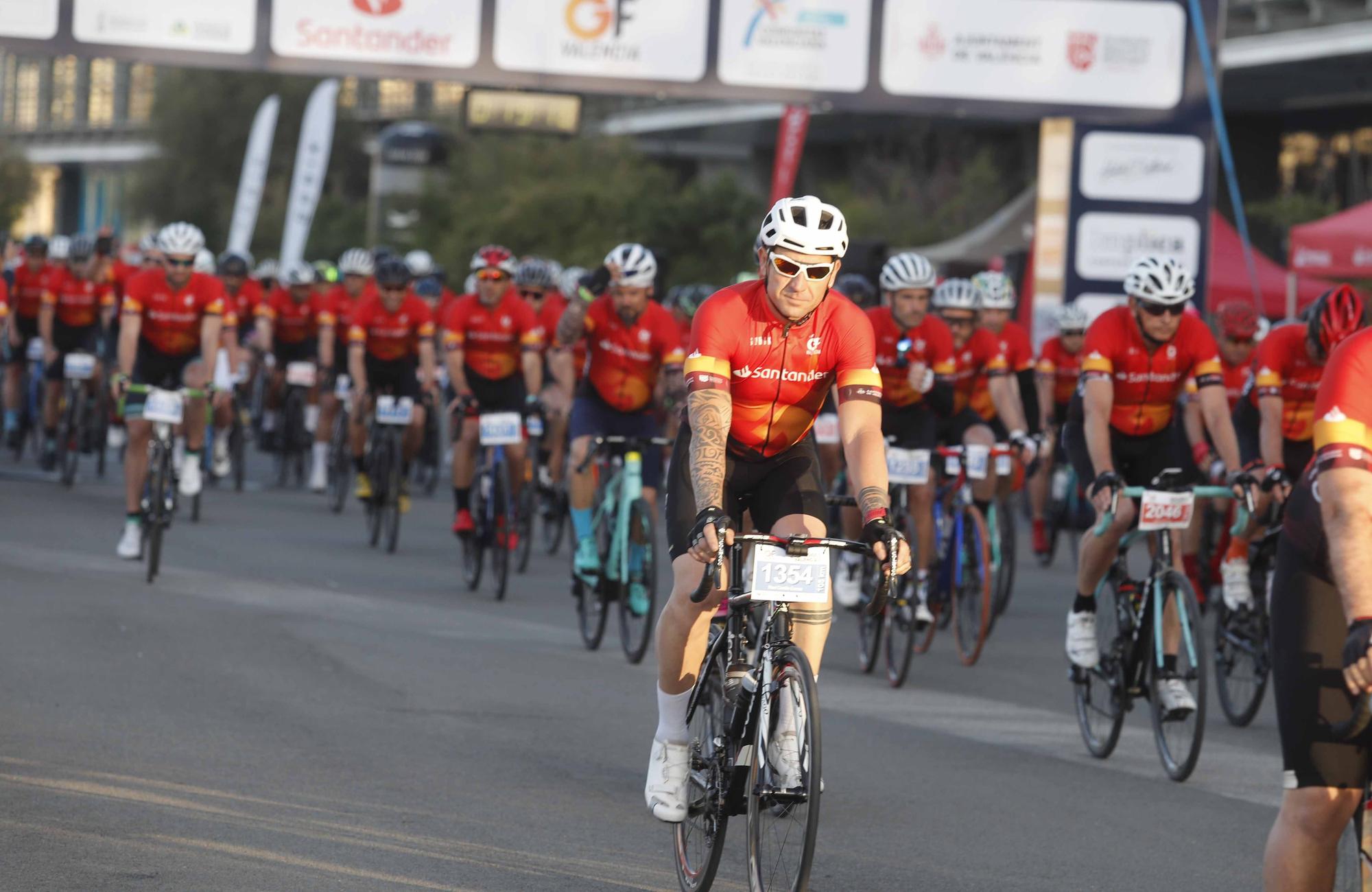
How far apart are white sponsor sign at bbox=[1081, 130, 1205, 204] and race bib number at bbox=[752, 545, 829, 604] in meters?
16.2

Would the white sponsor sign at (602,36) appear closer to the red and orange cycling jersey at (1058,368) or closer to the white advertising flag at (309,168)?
the red and orange cycling jersey at (1058,368)

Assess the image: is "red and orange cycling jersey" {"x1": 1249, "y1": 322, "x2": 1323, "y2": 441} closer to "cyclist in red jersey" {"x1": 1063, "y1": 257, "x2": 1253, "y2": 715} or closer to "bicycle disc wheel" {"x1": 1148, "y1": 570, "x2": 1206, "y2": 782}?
"cyclist in red jersey" {"x1": 1063, "y1": 257, "x2": 1253, "y2": 715}

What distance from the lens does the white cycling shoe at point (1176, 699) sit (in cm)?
841

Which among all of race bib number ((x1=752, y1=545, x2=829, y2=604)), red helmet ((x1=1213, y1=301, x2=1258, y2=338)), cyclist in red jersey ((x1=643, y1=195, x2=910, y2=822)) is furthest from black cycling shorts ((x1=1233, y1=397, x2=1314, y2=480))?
race bib number ((x1=752, y1=545, x2=829, y2=604))

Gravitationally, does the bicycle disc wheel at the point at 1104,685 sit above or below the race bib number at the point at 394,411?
below

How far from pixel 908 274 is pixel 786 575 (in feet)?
20.3

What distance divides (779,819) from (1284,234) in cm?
3760

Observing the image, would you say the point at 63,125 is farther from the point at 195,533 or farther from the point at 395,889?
the point at 395,889

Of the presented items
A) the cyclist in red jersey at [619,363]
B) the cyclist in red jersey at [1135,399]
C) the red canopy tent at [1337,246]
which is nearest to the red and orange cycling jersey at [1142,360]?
the cyclist in red jersey at [1135,399]

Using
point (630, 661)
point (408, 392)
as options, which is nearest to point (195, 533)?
point (408, 392)

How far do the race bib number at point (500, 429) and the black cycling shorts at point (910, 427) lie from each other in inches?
111

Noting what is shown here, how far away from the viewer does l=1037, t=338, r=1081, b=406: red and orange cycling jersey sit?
17.5 m

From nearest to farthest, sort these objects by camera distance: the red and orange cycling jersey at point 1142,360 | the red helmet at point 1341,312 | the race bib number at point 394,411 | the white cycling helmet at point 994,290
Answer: the red helmet at point 1341,312 → the red and orange cycling jersey at point 1142,360 → the white cycling helmet at point 994,290 → the race bib number at point 394,411

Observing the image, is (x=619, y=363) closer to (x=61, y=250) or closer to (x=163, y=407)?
(x=163, y=407)
